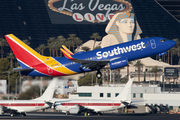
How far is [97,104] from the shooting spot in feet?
292

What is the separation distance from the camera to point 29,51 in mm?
73188

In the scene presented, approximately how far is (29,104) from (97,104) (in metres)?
16.9

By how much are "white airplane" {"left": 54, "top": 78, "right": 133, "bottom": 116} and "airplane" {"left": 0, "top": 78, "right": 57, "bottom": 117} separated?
6947 mm

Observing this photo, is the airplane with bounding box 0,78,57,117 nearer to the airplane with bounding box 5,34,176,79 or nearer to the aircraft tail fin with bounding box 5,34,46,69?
the aircraft tail fin with bounding box 5,34,46,69

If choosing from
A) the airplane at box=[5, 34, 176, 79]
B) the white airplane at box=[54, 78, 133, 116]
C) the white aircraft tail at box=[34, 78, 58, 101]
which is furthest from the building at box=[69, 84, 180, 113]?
the airplane at box=[5, 34, 176, 79]

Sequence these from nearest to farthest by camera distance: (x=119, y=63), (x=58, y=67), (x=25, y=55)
A: 1. (x=119, y=63)
2. (x=58, y=67)
3. (x=25, y=55)

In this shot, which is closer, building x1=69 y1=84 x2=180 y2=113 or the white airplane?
the white airplane

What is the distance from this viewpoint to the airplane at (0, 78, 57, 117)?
79.2m

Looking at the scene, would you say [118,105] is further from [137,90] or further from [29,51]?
[137,90]

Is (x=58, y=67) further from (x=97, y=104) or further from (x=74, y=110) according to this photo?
(x=97, y=104)

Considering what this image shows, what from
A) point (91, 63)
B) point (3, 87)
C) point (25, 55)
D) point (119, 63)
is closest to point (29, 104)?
point (3, 87)

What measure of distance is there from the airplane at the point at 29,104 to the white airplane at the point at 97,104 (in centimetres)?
695

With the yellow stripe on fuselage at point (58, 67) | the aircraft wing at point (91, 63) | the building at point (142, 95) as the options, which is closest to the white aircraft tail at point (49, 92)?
the yellow stripe on fuselage at point (58, 67)

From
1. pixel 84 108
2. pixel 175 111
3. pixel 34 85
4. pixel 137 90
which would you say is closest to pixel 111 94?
pixel 137 90
